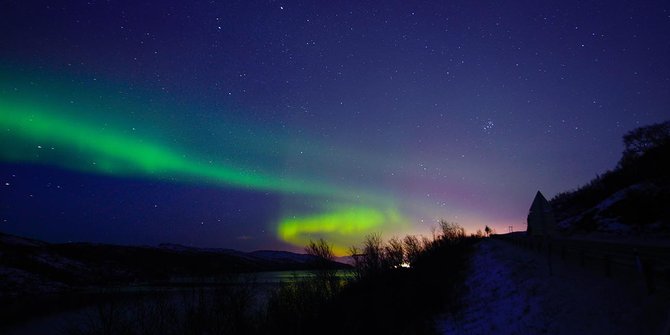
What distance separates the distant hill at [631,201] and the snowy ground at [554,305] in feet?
43.0

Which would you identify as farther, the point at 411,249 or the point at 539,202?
the point at 411,249

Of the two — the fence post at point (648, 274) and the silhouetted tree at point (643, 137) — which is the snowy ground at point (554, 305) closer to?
the fence post at point (648, 274)

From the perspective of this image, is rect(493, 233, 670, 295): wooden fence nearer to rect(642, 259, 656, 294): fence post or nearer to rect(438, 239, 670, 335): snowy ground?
rect(642, 259, 656, 294): fence post

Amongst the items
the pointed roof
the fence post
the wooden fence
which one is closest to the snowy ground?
the fence post

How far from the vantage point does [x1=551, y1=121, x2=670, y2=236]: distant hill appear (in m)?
29.5

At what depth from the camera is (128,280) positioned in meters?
166

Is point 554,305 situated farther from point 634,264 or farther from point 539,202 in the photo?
point 539,202

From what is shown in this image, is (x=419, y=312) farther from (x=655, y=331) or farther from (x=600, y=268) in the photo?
(x=655, y=331)

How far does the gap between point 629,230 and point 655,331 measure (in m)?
27.3

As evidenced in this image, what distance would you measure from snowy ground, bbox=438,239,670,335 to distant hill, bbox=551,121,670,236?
13098 millimetres

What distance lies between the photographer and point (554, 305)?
14484 mm

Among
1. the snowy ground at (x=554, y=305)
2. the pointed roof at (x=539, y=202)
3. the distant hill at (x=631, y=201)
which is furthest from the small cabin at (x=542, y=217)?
the snowy ground at (x=554, y=305)

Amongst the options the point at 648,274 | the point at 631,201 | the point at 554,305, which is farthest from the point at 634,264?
the point at 631,201

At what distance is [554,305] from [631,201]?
26.2 metres
